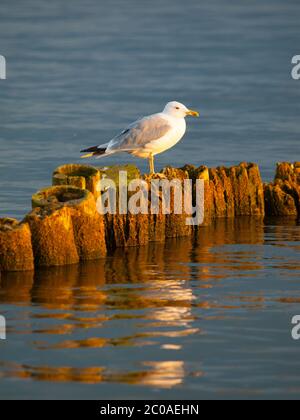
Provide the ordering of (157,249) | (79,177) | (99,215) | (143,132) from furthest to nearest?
(143,132) < (157,249) < (79,177) < (99,215)

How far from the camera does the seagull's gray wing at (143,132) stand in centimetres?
1603

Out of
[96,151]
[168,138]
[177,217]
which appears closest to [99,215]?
[177,217]

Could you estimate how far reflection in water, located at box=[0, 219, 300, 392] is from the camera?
10406mm

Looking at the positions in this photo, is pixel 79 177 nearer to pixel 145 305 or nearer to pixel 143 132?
pixel 143 132

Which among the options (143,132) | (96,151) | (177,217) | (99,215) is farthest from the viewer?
(96,151)

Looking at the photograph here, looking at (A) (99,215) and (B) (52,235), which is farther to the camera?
(A) (99,215)

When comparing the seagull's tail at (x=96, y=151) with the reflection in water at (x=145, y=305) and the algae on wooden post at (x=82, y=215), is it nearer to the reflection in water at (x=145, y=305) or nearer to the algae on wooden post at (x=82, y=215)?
the reflection in water at (x=145, y=305)

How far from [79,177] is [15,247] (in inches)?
59.1

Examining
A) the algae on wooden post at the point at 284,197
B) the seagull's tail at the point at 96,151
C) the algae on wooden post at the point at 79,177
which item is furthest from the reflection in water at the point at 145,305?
the seagull's tail at the point at 96,151

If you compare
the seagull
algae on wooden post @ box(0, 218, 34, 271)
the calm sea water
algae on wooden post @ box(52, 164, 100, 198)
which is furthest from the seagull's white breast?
algae on wooden post @ box(0, 218, 34, 271)

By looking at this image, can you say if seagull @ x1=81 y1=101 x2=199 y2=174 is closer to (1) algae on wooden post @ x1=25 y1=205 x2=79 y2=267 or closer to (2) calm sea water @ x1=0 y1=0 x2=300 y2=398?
(2) calm sea water @ x1=0 y1=0 x2=300 y2=398

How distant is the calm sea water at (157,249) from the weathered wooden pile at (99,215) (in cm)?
20

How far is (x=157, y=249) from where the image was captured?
47.5ft
